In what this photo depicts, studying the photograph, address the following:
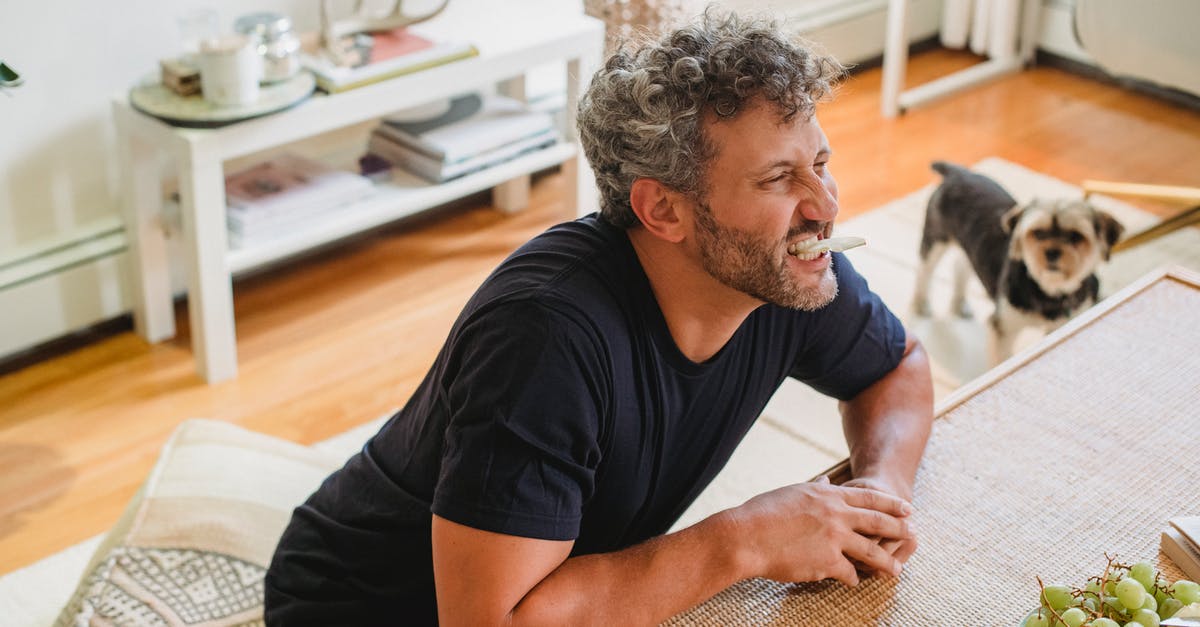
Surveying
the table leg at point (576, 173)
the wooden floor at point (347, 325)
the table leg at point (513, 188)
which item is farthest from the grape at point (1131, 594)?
the table leg at point (513, 188)

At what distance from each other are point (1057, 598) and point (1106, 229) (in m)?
1.64

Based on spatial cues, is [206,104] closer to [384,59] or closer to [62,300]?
[384,59]

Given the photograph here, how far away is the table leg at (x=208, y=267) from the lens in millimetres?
2363

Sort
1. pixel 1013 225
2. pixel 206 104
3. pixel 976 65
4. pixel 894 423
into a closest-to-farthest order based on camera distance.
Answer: pixel 894 423 < pixel 206 104 < pixel 1013 225 < pixel 976 65

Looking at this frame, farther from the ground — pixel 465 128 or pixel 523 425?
pixel 523 425

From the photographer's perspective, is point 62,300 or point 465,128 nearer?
point 62,300

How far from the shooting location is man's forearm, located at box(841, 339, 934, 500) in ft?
4.16

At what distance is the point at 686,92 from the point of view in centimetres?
118

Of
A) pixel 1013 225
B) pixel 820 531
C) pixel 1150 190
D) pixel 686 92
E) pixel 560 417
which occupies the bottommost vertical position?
pixel 1150 190

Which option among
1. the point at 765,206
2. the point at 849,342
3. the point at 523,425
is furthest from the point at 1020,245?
the point at 523,425

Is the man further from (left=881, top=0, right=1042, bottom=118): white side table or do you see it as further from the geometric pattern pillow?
(left=881, top=0, right=1042, bottom=118): white side table

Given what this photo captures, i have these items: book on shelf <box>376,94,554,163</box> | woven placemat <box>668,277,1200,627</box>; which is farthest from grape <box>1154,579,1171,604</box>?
book on shelf <box>376,94,554,163</box>

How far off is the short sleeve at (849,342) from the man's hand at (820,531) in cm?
23

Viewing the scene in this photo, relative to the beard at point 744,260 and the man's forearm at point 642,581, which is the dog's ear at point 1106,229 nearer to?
the beard at point 744,260
